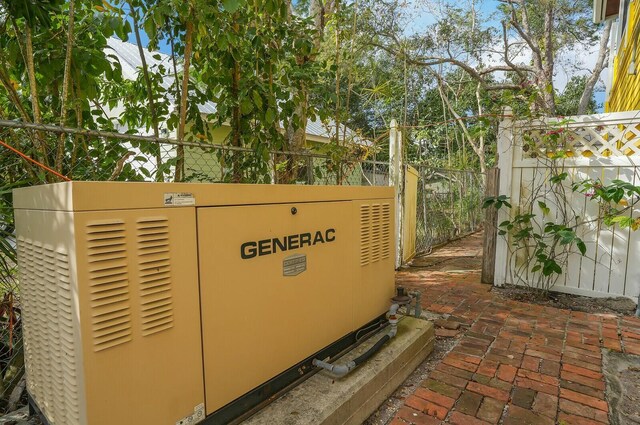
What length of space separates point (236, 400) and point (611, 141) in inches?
176

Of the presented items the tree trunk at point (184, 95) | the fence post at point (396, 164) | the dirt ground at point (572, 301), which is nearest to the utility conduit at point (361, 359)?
the tree trunk at point (184, 95)

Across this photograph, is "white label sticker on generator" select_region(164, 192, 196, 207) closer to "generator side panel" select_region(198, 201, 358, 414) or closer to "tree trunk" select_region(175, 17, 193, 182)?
"generator side panel" select_region(198, 201, 358, 414)

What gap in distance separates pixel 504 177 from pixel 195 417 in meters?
4.24

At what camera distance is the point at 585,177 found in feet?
12.9

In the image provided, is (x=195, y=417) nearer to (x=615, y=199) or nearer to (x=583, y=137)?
(x=615, y=199)

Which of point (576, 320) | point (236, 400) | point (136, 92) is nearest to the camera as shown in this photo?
point (236, 400)

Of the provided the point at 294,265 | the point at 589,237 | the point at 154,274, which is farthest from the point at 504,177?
the point at 154,274

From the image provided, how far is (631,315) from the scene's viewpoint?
354cm

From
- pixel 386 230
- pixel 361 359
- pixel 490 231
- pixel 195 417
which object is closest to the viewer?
pixel 195 417

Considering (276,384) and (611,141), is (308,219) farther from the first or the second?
(611,141)

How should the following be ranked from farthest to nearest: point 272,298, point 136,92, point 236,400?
point 136,92 < point 272,298 < point 236,400

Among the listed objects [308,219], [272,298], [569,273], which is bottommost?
[569,273]

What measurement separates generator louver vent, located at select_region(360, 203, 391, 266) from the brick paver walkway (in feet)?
2.92

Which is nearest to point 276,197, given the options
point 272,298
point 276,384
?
point 272,298
